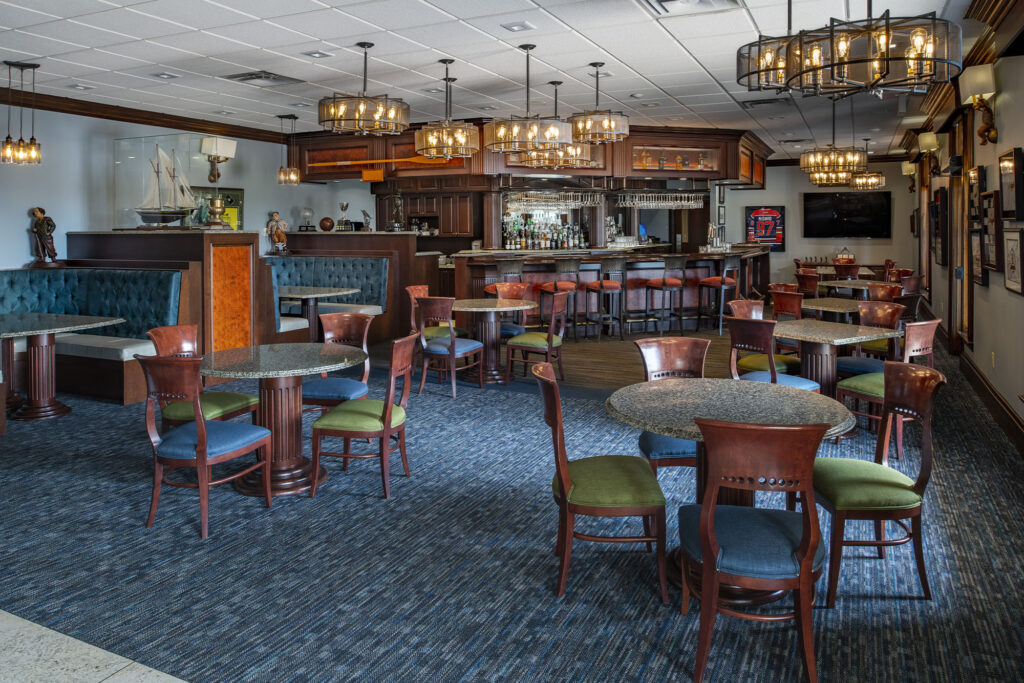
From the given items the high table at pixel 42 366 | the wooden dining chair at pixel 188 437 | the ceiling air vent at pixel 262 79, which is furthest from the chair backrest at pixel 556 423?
the ceiling air vent at pixel 262 79

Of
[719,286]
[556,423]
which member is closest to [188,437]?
[556,423]

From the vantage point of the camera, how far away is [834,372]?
17.6 feet

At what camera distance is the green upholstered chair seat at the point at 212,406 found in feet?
14.4

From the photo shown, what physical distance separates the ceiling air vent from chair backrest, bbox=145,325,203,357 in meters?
4.09

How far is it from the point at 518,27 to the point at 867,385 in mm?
3821

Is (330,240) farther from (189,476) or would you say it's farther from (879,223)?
(879,223)

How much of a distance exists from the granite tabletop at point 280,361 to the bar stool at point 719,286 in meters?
7.32

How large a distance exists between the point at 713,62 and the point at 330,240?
5.73 metres

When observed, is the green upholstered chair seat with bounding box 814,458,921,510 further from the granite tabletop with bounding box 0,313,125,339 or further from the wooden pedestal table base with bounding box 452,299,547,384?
the granite tabletop with bounding box 0,313,125,339

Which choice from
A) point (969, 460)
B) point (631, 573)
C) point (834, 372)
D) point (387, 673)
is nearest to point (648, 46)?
point (834, 372)

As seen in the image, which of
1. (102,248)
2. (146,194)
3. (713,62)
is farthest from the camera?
(146,194)

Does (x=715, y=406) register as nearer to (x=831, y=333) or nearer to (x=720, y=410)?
(x=720, y=410)

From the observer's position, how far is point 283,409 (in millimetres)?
4402

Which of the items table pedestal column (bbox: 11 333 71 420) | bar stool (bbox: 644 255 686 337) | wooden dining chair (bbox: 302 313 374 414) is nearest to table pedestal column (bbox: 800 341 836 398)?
wooden dining chair (bbox: 302 313 374 414)
